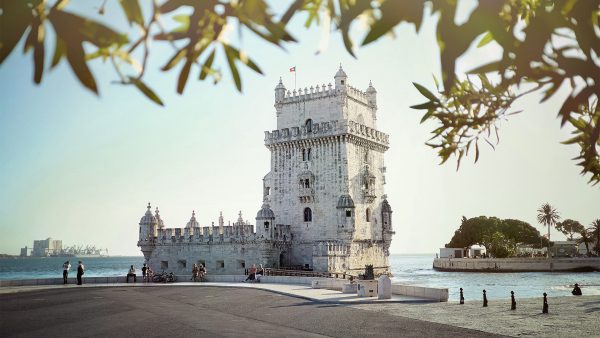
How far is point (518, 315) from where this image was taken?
65.9 ft

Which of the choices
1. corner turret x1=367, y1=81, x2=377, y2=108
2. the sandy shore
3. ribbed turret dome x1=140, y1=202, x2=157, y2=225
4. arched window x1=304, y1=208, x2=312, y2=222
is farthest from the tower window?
the sandy shore

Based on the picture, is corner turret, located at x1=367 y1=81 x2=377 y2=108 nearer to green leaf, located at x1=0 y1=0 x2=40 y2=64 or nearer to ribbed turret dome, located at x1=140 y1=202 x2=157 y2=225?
ribbed turret dome, located at x1=140 y1=202 x2=157 y2=225

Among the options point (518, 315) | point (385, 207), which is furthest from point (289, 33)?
point (385, 207)

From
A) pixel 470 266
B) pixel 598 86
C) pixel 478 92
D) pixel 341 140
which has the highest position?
pixel 341 140

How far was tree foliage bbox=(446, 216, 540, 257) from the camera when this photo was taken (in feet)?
363

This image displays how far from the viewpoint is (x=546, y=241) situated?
129375 mm

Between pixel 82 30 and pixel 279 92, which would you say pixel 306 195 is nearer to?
pixel 279 92

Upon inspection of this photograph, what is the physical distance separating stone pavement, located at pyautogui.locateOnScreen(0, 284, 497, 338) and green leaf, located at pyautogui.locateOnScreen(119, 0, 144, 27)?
1330cm

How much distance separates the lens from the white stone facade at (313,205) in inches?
1785

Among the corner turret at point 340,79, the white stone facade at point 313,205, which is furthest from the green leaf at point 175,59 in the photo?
the corner turret at point 340,79

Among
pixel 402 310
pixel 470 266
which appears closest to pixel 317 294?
pixel 402 310

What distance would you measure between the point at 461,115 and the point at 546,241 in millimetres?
139280

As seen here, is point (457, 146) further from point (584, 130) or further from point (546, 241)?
point (546, 241)

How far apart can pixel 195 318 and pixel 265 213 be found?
27432 mm
